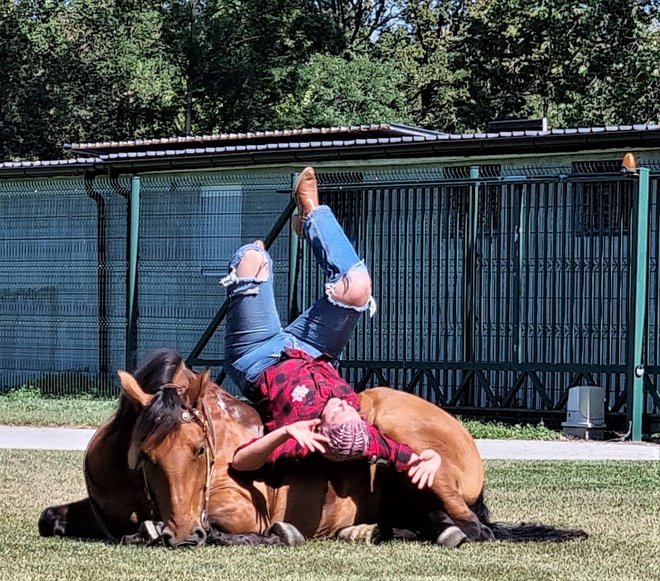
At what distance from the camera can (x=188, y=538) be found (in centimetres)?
602

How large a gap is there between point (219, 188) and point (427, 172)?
9.37 ft

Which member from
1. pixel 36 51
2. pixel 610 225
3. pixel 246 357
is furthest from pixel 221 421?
pixel 36 51

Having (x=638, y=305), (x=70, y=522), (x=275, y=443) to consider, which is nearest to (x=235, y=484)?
(x=275, y=443)

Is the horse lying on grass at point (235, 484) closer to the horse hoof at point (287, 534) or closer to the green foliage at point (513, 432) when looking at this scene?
the horse hoof at point (287, 534)

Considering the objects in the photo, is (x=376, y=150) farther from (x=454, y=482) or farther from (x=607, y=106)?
(x=607, y=106)

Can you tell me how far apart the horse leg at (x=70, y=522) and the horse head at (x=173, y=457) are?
0.87 metres

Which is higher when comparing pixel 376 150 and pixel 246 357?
pixel 376 150

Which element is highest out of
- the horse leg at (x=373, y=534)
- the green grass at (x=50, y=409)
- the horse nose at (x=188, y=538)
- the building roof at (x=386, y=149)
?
the building roof at (x=386, y=149)

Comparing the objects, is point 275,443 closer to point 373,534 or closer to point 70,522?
point 373,534

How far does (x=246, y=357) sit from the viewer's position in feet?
23.0

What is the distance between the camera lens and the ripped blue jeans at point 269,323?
699cm

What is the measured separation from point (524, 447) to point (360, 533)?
23.1ft

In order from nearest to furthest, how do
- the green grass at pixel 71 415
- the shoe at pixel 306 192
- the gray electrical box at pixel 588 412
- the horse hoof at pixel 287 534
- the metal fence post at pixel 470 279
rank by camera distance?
the horse hoof at pixel 287 534 → the shoe at pixel 306 192 → the gray electrical box at pixel 588 412 → the green grass at pixel 71 415 → the metal fence post at pixel 470 279

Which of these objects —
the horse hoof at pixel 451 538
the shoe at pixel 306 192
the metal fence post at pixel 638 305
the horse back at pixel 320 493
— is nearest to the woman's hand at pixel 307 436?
the horse back at pixel 320 493
